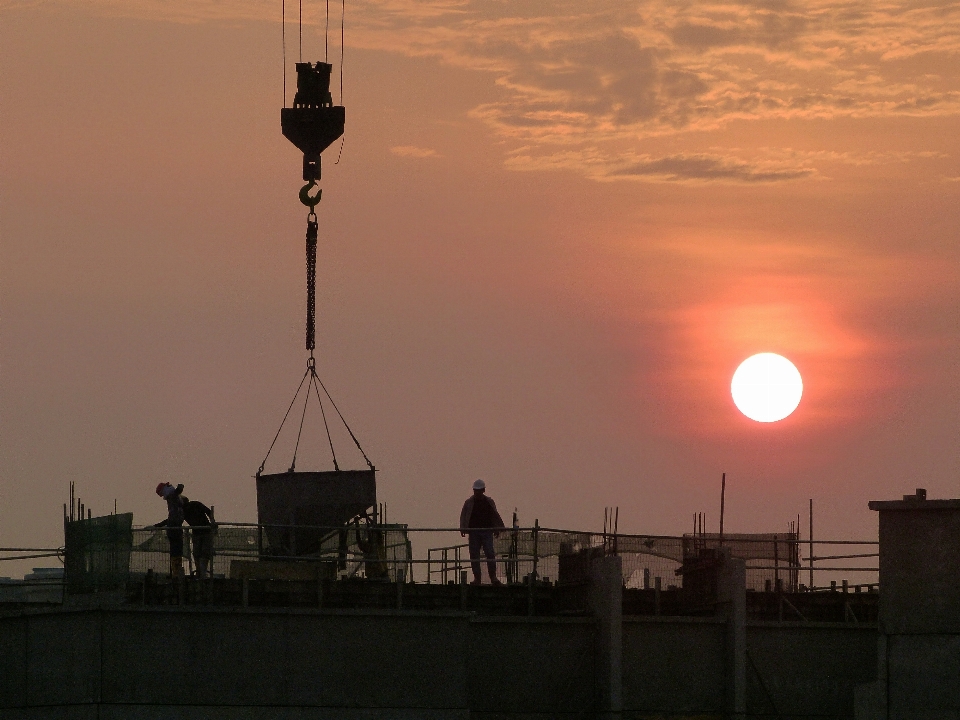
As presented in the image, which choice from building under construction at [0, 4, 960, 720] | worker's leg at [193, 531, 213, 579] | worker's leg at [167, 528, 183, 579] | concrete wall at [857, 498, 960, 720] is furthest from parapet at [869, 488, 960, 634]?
worker's leg at [167, 528, 183, 579]

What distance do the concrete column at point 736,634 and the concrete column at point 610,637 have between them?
2066 millimetres

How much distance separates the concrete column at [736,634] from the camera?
36.0 metres

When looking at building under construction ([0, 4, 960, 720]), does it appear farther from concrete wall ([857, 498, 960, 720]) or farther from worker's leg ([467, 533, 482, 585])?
concrete wall ([857, 498, 960, 720])

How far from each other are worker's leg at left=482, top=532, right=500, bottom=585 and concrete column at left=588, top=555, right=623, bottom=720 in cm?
196

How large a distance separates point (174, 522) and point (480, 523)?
5.71 m

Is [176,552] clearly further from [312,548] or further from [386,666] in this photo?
[386,666]

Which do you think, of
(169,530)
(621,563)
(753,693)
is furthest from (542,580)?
(169,530)

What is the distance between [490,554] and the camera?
36.4 metres

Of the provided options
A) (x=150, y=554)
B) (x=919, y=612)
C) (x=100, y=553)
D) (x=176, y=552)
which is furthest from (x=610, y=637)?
(x=919, y=612)

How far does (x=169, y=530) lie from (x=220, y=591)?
145 centimetres

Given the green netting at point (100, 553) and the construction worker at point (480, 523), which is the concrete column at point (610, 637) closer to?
the construction worker at point (480, 523)

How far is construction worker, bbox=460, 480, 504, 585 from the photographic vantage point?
3653 centimetres

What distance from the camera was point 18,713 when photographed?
1337 inches

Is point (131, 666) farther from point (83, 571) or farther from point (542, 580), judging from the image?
point (542, 580)
